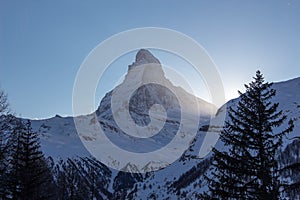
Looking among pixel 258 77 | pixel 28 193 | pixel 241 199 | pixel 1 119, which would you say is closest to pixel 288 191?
pixel 241 199

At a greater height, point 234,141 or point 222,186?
point 234,141

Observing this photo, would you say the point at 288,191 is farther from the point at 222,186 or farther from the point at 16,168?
the point at 16,168

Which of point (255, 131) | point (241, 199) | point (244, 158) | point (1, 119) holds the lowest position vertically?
point (241, 199)

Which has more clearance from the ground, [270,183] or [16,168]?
[16,168]

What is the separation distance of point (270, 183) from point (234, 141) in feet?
7.84

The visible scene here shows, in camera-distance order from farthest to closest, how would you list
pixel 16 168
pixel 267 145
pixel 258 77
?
pixel 16 168
pixel 258 77
pixel 267 145

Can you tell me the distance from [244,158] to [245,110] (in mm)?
2175

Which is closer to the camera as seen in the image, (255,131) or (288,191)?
(288,191)

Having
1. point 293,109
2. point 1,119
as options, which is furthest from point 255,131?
point 293,109

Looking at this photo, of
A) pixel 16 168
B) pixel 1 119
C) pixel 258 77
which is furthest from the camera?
pixel 16 168

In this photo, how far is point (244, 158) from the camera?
17359 millimetres

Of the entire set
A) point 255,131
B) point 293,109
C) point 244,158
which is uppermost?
point 293,109

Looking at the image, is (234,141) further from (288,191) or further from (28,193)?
(28,193)

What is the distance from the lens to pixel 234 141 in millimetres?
17875
